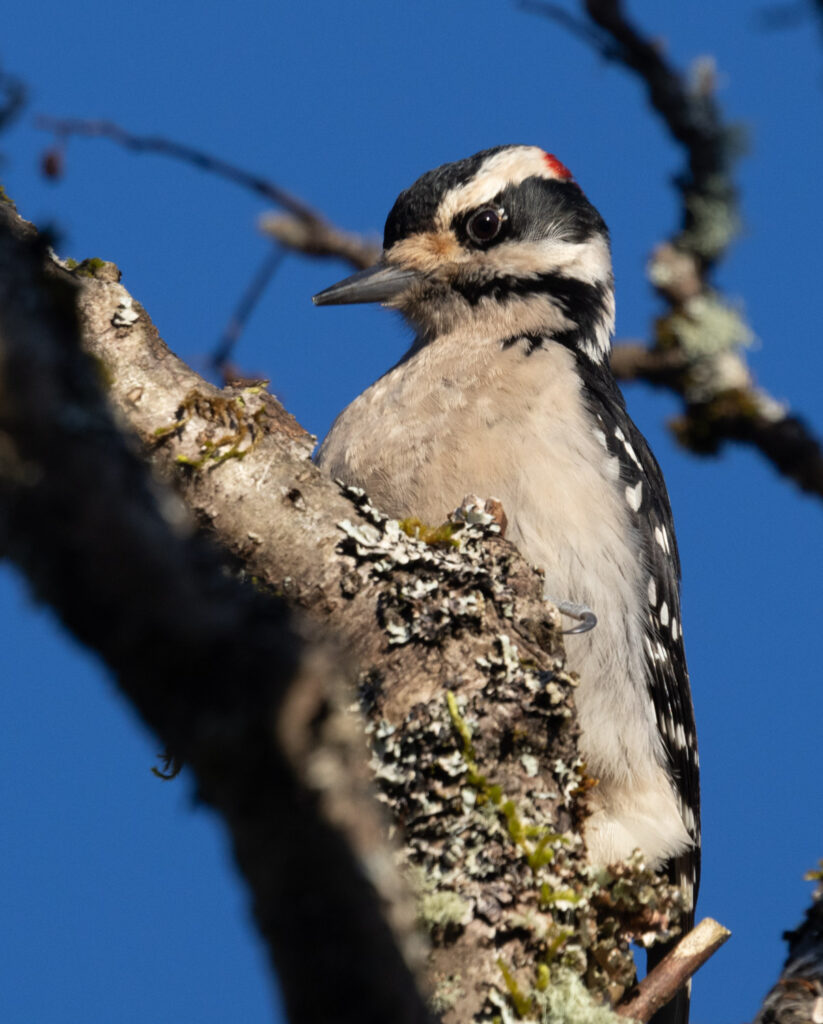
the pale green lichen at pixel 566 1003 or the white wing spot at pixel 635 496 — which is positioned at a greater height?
the white wing spot at pixel 635 496

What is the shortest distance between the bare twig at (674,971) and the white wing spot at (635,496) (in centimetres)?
188

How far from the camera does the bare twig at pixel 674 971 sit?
295 cm

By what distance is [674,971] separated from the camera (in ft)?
9.98

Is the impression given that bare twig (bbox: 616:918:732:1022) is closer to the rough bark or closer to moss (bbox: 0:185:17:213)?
the rough bark

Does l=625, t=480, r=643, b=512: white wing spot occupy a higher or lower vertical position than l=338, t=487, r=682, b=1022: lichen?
higher

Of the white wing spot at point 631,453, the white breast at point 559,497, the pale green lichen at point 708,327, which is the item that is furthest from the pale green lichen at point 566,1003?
the white wing spot at point 631,453

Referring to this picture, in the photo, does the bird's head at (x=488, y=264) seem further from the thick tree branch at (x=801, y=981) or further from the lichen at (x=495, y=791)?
the thick tree branch at (x=801, y=981)

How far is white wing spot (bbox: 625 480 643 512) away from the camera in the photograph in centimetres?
460

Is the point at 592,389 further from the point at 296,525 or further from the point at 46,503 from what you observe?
the point at 46,503

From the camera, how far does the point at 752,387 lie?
2836 mm

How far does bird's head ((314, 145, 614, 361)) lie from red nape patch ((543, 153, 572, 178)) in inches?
10.8

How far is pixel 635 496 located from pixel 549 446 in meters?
0.57

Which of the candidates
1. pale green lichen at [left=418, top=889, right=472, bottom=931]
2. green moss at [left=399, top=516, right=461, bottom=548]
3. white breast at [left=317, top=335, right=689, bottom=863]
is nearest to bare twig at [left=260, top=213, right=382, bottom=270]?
white breast at [left=317, top=335, right=689, bottom=863]

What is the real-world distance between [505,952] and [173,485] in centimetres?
160
